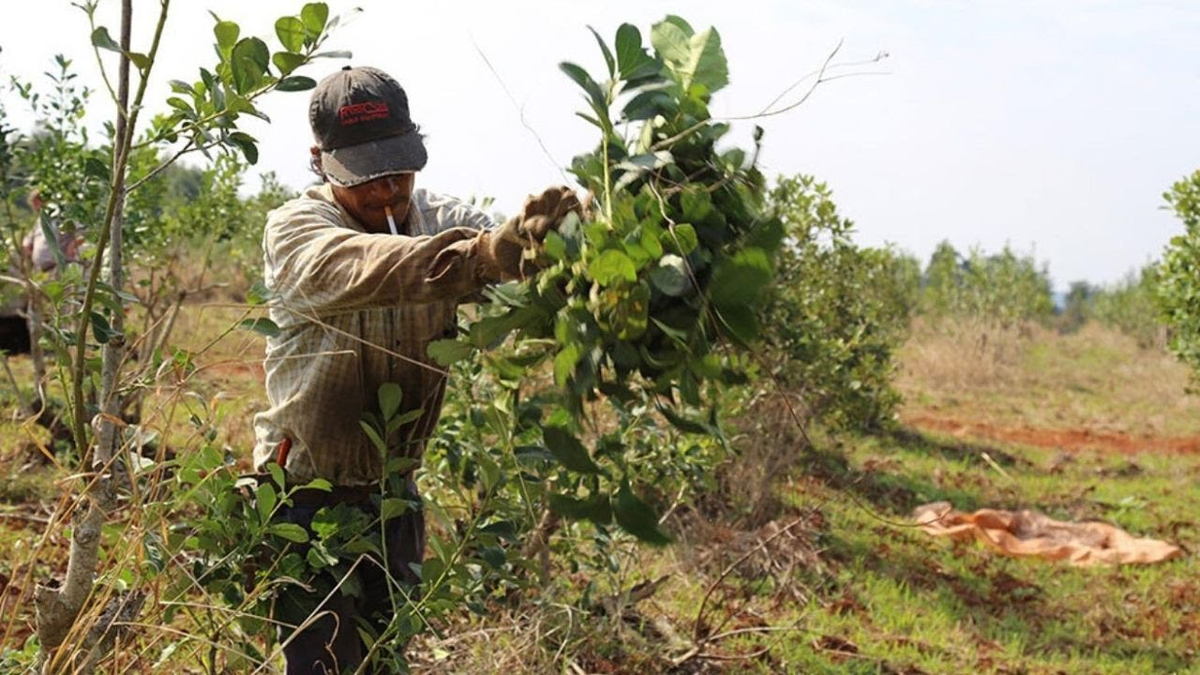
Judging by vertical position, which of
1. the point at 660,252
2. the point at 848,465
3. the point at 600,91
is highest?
the point at 600,91

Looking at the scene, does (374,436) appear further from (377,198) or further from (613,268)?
(613,268)

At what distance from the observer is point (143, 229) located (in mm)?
6195

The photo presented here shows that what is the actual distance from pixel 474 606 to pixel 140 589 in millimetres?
744

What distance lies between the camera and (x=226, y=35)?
2.13 meters

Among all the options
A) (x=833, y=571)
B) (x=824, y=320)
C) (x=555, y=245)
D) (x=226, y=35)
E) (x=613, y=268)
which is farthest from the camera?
(x=824, y=320)

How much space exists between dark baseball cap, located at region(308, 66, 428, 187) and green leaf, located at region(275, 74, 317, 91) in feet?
1.22

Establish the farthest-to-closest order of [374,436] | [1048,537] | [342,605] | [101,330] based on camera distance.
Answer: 1. [1048,537]
2. [342,605]
3. [374,436]
4. [101,330]

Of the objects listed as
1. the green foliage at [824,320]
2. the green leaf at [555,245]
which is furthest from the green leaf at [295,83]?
the green foliage at [824,320]

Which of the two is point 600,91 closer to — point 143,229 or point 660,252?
point 660,252

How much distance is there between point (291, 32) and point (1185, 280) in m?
7.55

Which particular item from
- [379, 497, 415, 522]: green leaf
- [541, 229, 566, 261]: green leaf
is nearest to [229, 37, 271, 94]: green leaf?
[541, 229, 566, 261]: green leaf

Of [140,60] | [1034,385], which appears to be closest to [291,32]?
[140,60]

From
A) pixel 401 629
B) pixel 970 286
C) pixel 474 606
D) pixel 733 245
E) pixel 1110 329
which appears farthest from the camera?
pixel 1110 329

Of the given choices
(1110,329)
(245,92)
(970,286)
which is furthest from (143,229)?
(1110,329)
